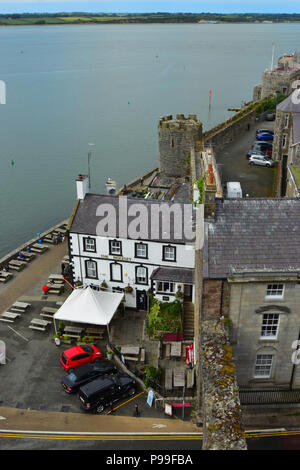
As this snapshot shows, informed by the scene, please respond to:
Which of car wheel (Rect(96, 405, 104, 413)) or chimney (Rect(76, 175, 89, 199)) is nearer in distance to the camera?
car wheel (Rect(96, 405, 104, 413))

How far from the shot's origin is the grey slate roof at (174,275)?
89.8 ft

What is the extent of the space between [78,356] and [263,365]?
10157mm

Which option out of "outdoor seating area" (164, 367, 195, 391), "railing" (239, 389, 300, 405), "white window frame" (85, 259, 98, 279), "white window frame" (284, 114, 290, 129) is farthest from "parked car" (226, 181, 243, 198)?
"railing" (239, 389, 300, 405)

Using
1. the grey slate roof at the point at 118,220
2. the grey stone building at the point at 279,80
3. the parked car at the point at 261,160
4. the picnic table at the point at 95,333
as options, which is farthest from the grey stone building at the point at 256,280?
the grey stone building at the point at 279,80

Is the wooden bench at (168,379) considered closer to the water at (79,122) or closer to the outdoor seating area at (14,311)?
the outdoor seating area at (14,311)

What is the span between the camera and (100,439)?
19922mm

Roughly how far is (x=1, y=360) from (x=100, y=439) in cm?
840

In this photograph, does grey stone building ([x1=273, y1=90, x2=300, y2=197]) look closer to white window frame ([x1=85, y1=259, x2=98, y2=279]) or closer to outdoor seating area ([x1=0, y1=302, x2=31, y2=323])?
white window frame ([x1=85, y1=259, x2=98, y2=279])

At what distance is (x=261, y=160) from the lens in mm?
44531

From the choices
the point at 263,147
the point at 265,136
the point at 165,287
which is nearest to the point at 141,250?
the point at 165,287

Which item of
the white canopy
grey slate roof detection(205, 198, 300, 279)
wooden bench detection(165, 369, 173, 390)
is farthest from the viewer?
the white canopy

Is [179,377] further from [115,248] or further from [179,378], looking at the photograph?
[115,248]

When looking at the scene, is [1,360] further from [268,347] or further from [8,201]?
[8,201]

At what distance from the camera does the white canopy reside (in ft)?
87.3
